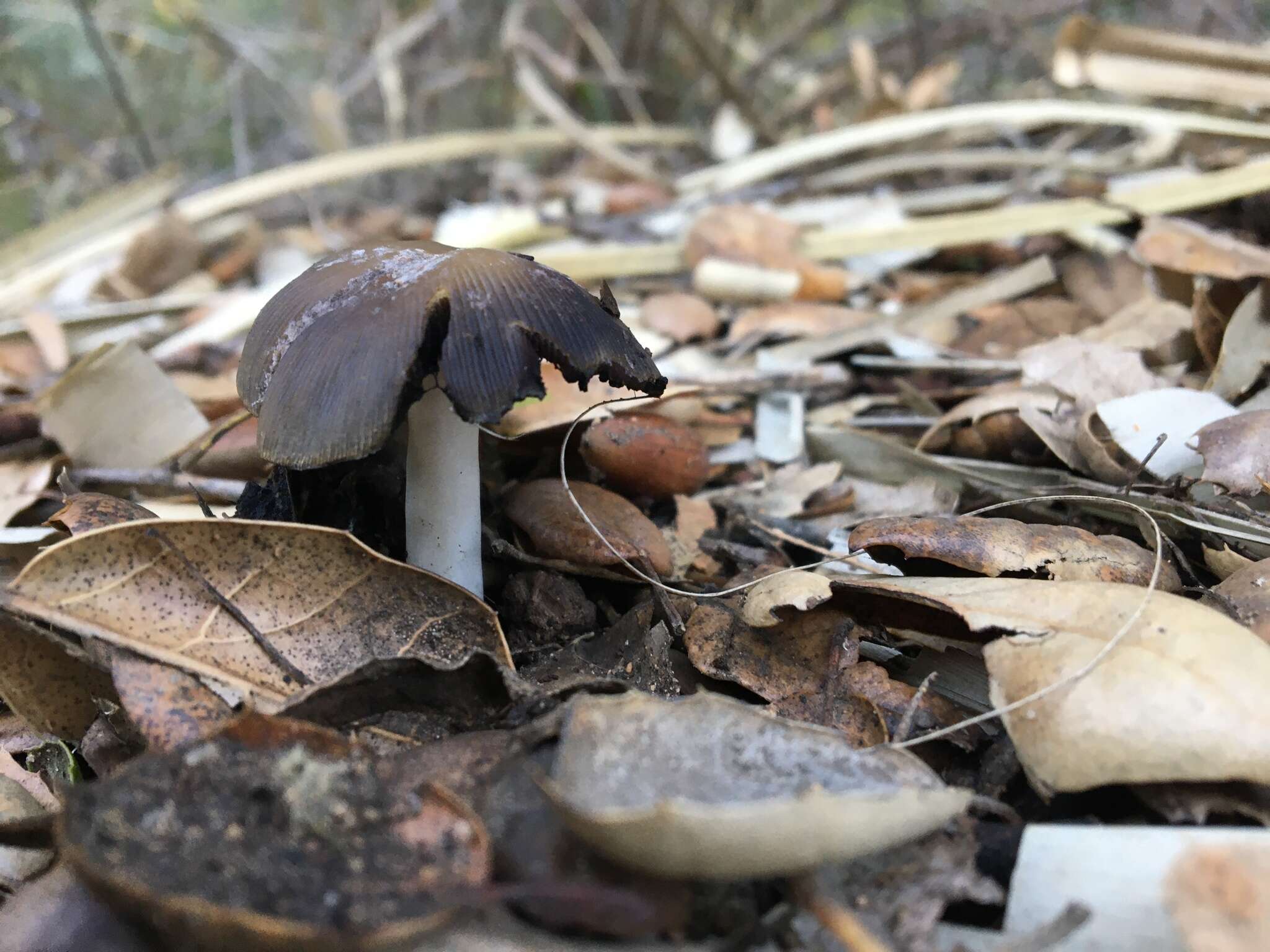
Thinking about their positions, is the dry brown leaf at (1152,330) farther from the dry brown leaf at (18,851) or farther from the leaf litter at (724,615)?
the dry brown leaf at (18,851)

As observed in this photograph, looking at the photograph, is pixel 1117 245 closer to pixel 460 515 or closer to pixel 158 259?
pixel 460 515

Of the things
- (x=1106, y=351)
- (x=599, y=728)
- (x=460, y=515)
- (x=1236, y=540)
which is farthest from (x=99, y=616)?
(x=1106, y=351)

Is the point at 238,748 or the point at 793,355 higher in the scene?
the point at 238,748

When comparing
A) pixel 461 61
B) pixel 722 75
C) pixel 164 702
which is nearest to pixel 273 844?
pixel 164 702

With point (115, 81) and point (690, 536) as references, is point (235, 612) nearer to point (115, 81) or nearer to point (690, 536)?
point (690, 536)

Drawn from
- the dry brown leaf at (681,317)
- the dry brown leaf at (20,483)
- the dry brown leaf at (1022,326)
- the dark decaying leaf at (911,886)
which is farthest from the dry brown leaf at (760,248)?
the dark decaying leaf at (911,886)

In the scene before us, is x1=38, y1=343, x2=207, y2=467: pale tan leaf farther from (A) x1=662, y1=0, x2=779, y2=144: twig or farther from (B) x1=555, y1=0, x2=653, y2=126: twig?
(A) x1=662, y1=0, x2=779, y2=144: twig
